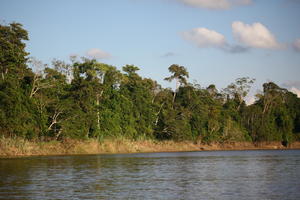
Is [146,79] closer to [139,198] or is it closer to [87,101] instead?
[87,101]

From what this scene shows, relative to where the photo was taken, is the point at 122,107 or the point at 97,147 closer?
the point at 97,147

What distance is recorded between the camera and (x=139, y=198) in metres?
19.7

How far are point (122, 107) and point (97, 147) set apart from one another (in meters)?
16.1

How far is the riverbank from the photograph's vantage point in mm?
51781

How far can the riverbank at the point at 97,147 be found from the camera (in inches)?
2039

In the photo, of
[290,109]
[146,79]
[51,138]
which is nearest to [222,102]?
[290,109]

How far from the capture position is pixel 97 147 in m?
66.2

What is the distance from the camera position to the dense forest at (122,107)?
2436 inches

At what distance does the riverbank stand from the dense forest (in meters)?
1.46

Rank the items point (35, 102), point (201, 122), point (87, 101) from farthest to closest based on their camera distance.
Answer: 1. point (201, 122)
2. point (87, 101)
3. point (35, 102)

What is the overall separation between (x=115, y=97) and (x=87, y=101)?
419 inches

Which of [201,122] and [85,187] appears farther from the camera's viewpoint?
[201,122]

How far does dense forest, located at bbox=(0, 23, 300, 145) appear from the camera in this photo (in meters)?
61.9

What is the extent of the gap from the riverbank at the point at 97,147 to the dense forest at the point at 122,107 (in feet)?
4.79
